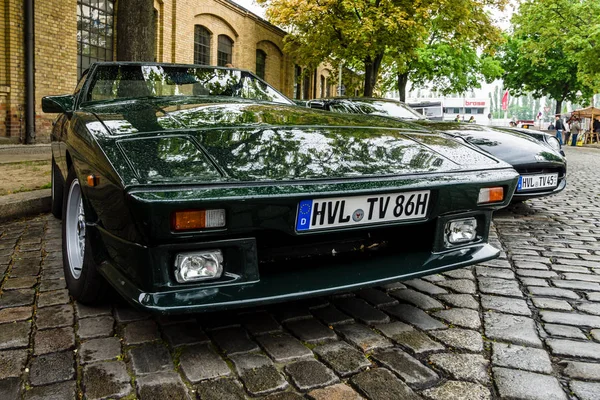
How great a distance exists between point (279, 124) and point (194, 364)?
3.92 ft

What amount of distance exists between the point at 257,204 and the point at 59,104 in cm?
216

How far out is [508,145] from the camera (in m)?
4.94

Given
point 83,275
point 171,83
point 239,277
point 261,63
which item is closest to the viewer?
point 239,277

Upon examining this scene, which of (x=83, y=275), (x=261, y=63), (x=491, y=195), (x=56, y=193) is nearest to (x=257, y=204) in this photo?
(x=83, y=275)

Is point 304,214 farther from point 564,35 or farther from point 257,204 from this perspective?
point 564,35

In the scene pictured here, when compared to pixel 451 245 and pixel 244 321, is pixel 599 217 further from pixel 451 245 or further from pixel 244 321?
pixel 244 321

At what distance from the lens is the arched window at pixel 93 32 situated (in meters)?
12.1

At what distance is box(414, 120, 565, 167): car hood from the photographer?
190 inches

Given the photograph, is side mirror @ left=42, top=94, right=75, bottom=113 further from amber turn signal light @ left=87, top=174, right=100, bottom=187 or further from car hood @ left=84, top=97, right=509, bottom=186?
amber turn signal light @ left=87, top=174, right=100, bottom=187

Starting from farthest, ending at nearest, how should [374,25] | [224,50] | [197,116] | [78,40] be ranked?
[224,50], [374,25], [78,40], [197,116]

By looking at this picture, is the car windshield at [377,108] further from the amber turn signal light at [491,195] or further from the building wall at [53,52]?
the building wall at [53,52]

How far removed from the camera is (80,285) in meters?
2.52

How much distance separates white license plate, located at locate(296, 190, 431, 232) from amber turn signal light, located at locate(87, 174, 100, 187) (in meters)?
0.82

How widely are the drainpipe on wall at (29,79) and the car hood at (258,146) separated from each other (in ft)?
29.9
